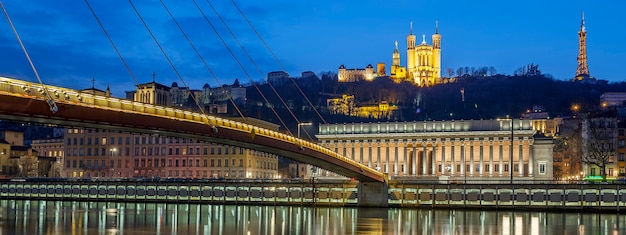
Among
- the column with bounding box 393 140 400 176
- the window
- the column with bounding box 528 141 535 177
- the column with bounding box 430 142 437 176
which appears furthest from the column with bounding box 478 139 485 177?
the column with bounding box 393 140 400 176

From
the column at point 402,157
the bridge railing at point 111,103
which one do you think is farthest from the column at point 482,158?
the bridge railing at point 111,103

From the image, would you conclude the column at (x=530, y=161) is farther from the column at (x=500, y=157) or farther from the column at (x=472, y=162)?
the column at (x=472, y=162)

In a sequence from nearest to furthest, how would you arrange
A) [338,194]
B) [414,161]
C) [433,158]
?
1. [338,194]
2. [433,158]
3. [414,161]

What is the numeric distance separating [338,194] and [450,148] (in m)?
47.8

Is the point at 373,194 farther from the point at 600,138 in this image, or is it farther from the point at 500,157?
the point at 600,138

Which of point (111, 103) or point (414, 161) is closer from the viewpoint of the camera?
point (111, 103)

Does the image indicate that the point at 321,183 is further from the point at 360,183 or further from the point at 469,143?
the point at 469,143

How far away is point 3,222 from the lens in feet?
184

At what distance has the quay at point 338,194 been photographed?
85.8 m

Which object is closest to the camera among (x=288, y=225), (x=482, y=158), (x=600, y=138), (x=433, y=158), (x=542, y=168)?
(x=288, y=225)

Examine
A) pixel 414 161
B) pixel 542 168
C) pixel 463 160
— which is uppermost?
pixel 463 160

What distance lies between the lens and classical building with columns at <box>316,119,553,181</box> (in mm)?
133250

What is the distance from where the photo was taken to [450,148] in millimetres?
137625

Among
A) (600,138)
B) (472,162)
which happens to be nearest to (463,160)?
(472,162)
